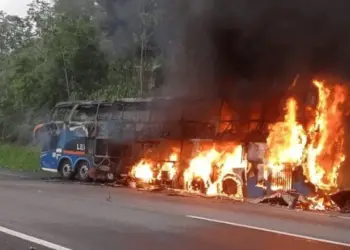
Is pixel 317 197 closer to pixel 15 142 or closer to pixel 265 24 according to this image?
pixel 265 24

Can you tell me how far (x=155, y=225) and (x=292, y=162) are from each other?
540 cm

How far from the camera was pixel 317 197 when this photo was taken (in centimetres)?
1232

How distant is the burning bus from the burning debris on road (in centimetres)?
2

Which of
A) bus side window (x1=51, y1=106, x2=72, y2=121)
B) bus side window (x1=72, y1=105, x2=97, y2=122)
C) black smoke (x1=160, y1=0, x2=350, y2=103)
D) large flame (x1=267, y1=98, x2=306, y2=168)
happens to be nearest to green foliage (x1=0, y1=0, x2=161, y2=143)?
bus side window (x1=51, y1=106, x2=72, y2=121)

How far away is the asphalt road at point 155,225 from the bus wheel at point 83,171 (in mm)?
5014

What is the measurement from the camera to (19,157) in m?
28.2

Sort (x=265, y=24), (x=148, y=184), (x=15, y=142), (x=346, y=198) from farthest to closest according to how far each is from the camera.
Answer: (x=15, y=142), (x=148, y=184), (x=265, y=24), (x=346, y=198)

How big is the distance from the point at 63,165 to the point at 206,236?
38.1ft

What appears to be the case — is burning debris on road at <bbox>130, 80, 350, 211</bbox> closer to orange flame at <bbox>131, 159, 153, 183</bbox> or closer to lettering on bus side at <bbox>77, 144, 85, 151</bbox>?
orange flame at <bbox>131, 159, 153, 183</bbox>

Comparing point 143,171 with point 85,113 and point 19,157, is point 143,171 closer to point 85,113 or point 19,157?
point 85,113

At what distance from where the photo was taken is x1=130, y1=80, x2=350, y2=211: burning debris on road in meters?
12.5

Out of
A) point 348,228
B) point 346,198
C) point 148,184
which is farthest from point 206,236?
point 148,184

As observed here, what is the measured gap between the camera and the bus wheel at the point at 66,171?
18.0 m

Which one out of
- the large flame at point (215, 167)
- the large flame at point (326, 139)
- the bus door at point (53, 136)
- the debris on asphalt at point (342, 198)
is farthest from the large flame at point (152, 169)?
the debris on asphalt at point (342, 198)
